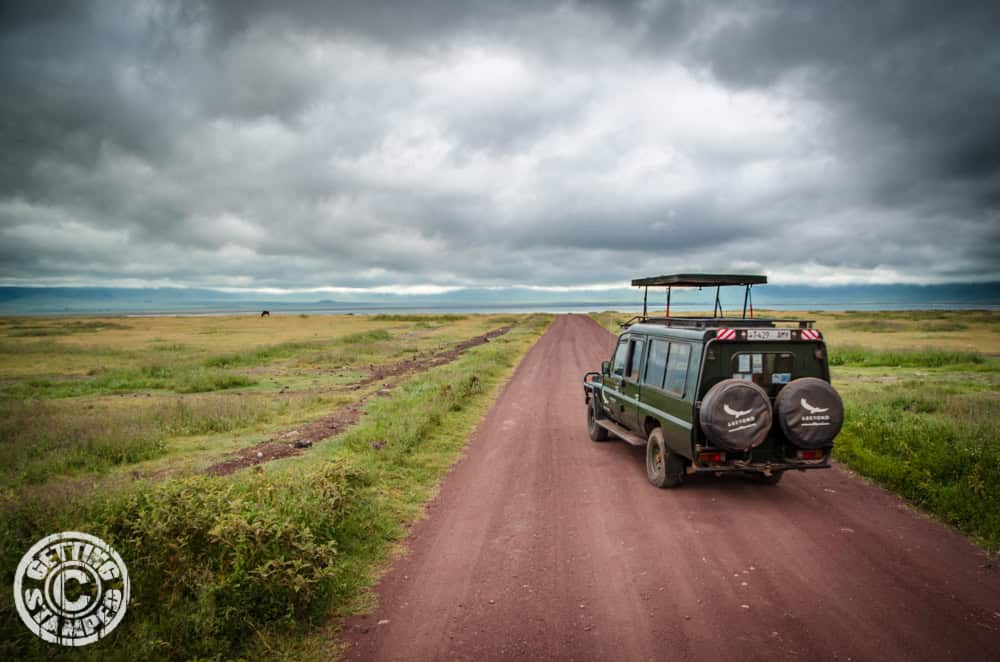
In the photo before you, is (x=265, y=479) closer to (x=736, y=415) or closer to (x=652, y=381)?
(x=652, y=381)

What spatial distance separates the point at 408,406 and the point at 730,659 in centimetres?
1172

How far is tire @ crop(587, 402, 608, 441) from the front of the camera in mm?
11688

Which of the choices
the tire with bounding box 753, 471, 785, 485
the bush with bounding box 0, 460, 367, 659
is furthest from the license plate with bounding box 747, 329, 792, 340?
the bush with bounding box 0, 460, 367, 659

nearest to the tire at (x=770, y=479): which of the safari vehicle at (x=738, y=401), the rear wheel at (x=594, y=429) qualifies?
the safari vehicle at (x=738, y=401)

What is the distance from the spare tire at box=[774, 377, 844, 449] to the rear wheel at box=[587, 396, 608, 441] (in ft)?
15.3

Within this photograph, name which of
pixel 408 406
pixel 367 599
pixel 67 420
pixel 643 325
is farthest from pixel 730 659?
pixel 67 420

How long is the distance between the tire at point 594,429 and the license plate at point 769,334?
463 cm

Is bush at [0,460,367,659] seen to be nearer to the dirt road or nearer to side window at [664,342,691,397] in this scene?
the dirt road

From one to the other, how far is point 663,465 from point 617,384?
2.63m

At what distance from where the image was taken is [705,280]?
416 inches

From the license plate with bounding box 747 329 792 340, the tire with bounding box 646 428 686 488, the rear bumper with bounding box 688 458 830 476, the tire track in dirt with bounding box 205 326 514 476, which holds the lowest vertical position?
the tire track in dirt with bounding box 205 326 514 476

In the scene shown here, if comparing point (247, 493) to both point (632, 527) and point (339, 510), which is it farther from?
point (632, 527)

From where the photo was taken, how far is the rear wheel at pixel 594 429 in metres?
11.7

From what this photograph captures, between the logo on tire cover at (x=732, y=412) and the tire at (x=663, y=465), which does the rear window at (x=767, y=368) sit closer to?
the logo on tire cover at (x=732, y=412)
